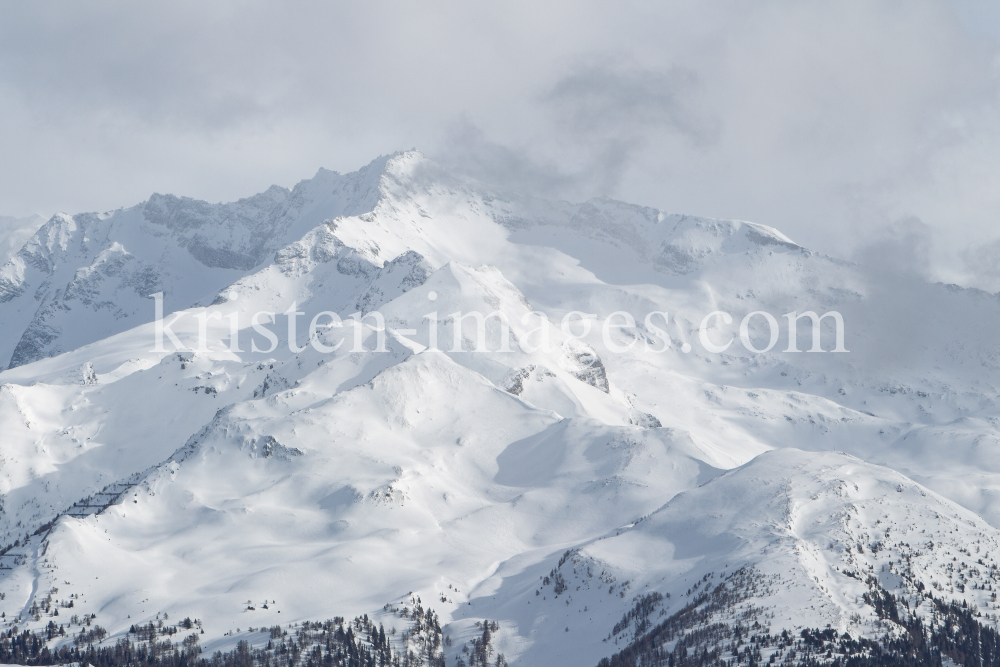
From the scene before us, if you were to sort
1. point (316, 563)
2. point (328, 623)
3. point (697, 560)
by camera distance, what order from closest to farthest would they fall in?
point (328, 623) → point (697, 560) → point (316, 563)

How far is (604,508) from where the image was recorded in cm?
19800

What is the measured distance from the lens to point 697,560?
16175cm

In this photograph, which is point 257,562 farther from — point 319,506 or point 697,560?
point 697,560

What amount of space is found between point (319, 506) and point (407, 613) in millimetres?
49955

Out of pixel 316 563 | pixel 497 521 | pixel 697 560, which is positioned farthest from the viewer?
pixel 497 521

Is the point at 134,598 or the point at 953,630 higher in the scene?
the point at 134,598

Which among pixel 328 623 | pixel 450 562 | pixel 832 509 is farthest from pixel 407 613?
pixel 832 509

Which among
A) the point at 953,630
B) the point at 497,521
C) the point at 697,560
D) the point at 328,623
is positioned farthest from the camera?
the point at 497,521

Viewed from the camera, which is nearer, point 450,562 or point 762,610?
point 762,610

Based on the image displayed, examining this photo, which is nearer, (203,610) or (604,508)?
(203,610)

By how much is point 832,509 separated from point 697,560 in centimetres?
2722

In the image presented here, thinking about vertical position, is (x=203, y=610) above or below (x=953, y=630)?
above

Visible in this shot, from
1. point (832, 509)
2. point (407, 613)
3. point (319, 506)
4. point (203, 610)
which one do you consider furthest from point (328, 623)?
point (832, 509)

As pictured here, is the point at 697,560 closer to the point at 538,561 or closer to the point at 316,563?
the point at 538,561
